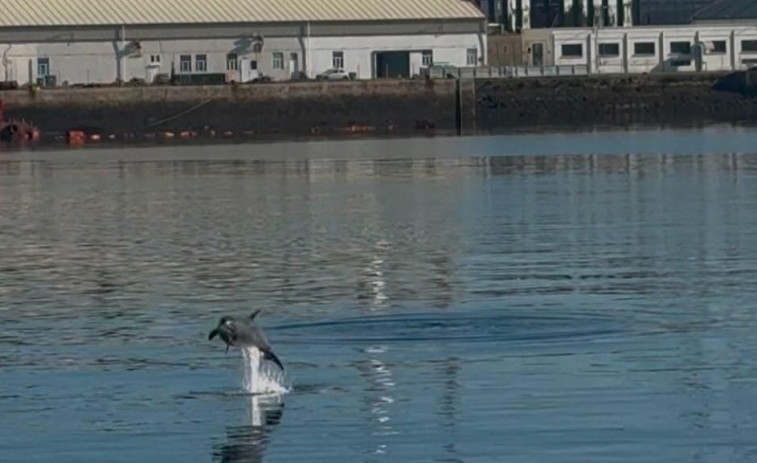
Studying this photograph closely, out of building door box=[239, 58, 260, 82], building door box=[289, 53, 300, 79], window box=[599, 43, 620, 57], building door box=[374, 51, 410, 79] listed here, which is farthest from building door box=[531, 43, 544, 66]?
building door box=[239, 58, 260, 82]

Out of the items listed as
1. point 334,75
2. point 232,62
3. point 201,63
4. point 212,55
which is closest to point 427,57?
point 334,75

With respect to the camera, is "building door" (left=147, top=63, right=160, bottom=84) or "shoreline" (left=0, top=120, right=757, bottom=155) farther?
"building door" (left=147, top=63, right=160, bottom=84)

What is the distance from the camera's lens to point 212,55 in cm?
9569

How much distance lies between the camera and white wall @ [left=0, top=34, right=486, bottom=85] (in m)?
94.2

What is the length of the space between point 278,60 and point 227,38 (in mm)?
2458

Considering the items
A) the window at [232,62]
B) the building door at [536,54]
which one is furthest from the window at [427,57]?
the window at [232,62]

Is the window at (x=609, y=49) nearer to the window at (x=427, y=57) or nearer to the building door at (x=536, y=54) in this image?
the building door at (x=536, y=54)

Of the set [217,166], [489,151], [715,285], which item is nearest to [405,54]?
[489,151]

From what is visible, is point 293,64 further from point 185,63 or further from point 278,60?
point 185,63

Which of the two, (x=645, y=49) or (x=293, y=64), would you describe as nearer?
(x=293, y=64)

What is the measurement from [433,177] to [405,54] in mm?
46311

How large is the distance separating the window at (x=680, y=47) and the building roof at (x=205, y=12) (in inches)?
370

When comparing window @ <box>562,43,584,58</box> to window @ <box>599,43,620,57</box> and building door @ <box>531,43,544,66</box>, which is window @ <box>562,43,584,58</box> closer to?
window @ <box>599,43,620,57</box>

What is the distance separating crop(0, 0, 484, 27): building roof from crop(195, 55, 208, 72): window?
1669mm
